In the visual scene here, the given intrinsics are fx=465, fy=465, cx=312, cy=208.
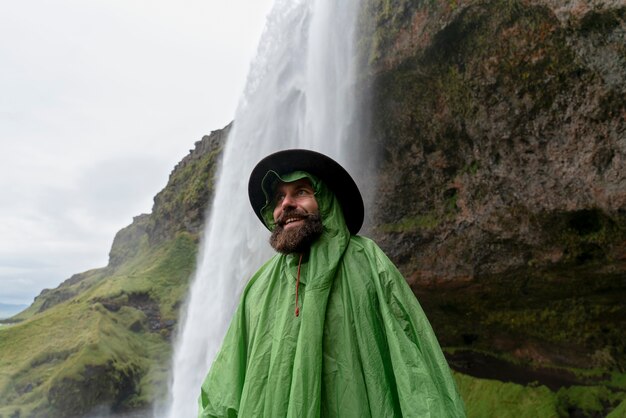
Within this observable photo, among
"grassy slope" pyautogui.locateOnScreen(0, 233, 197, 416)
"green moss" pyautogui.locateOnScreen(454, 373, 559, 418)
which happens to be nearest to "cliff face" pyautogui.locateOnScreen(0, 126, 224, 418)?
"grassy slope" pyautogui.locateOnScreen(0, 233, 197, 416)

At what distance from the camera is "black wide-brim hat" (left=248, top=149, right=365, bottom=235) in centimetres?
282

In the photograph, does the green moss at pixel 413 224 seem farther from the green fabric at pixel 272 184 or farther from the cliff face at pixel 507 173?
the green fabric at pixel 272 184

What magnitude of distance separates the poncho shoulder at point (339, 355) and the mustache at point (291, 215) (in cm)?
27

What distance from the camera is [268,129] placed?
1479 centimetres

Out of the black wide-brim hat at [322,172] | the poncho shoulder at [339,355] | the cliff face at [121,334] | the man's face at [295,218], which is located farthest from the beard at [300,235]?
the cliff face at [121,334]

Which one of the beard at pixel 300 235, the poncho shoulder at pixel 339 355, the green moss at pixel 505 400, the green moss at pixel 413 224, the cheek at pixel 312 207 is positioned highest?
the green moss at pixel 413 224

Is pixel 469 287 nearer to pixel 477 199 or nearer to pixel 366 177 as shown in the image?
pixel 477 199

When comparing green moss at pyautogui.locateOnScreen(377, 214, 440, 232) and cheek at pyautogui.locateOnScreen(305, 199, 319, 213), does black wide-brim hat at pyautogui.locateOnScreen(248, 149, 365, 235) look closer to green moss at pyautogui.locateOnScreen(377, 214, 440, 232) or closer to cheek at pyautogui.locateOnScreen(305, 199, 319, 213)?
cheek at pyautogui.locateOnScreen(305, 199, 319, 213)

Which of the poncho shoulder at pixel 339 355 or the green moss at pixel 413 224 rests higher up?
the green moss at pixel 413 224

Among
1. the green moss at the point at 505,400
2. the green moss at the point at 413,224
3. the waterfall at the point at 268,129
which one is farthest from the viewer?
the waterfall at the point at 268,129

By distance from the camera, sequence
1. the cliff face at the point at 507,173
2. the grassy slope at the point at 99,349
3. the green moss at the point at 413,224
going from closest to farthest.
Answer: the cliff face at the point at 507,173 → the green moss at the point at 413,224 → the grassy slope at the point at 99,349

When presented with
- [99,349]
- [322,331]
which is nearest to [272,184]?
[322,331]

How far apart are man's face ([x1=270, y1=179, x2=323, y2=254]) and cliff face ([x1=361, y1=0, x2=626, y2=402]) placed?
7.28 meters

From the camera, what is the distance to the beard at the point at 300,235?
2600mm
